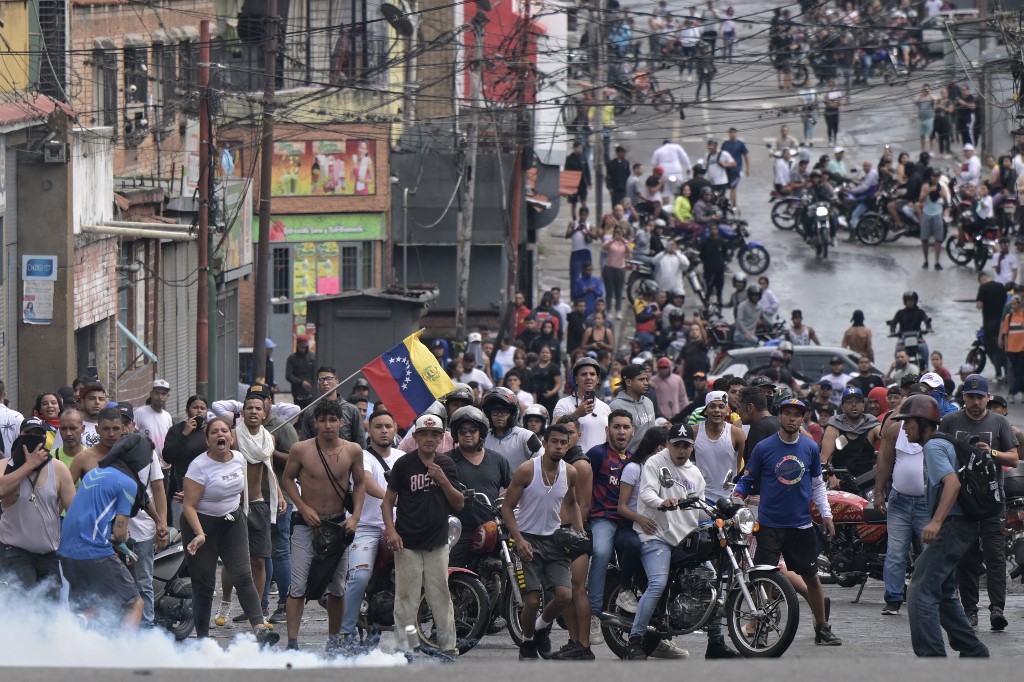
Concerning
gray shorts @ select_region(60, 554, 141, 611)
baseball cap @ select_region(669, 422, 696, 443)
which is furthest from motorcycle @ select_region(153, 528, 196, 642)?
baseball cap @ select_region(669, 422, 696, 443)

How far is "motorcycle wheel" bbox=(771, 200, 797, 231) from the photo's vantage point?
133ft

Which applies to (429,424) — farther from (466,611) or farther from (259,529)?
(259,529)

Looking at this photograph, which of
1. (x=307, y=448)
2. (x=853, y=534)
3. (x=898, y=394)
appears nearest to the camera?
(x=307, y=448)

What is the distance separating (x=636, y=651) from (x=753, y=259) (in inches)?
988

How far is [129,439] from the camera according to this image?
10930mm

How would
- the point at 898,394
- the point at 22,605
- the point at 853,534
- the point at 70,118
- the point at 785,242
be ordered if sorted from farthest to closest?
the point at 785,242, the point at 70,118, the point at 898,394, the point at 853,534, the point at 22,605

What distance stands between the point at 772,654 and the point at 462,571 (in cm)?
200

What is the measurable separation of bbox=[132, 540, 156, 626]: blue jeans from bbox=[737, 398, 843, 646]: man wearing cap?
3.74 metres

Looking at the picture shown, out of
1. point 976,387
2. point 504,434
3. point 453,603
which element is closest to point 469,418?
point 504,434

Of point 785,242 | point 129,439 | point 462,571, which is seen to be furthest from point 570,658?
point 785,242

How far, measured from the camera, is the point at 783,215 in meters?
40.9

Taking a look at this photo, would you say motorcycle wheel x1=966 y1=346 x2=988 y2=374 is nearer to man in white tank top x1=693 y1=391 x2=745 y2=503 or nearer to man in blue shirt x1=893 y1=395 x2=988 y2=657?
man in white tank top x1=693 y1=391 x2=745 y2=503

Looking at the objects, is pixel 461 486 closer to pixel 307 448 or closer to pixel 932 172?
pixel 307 448

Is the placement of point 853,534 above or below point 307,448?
below
